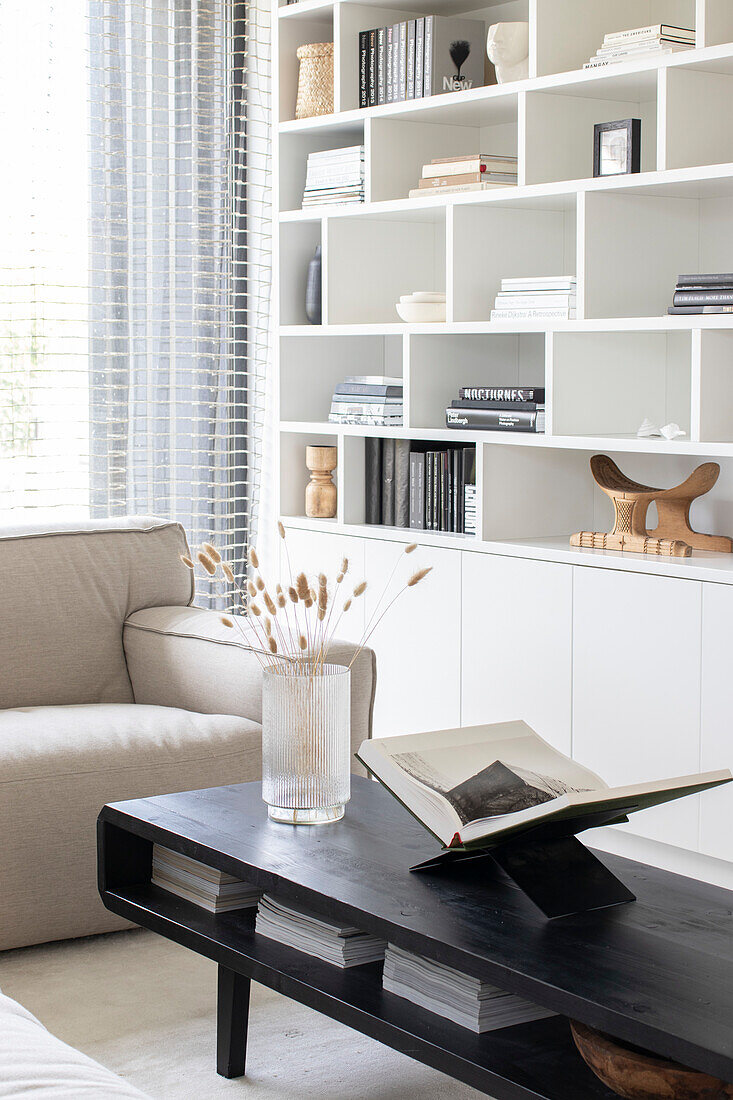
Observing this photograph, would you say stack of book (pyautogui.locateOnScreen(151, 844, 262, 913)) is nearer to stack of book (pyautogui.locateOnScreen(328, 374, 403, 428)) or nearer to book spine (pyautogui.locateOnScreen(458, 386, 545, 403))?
book spine (pyautogui.locateOnScreen(458, 386, 545, 403))

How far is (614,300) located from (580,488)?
0.58 metres

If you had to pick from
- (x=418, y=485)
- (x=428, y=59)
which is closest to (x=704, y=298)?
(x=418, y=485)

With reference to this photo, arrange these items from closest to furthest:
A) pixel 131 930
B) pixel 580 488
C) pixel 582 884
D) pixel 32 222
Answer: pixel 582 884, pixel 131 930, pixel 580 488, pixel 32 222

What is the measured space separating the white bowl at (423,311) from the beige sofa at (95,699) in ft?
2.81

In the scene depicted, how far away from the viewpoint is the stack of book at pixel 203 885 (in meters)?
1.99

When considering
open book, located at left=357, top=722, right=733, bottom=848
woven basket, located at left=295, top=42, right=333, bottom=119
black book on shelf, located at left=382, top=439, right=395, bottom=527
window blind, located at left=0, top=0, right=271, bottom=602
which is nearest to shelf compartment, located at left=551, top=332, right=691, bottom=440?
black book on shelf, located at left=382, top=439, right=395, bottom=527

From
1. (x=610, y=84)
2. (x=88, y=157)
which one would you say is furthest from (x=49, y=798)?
(x=88, y=157)

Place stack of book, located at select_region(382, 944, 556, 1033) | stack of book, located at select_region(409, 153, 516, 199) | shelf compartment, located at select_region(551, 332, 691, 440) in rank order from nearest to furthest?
stack of book, located at select_region(382, 944, 556, 1033) → shelf compartment, located at select_region(551, 332, 691, 440) → stack of book, located at select_region(409, 153, 516, 199)

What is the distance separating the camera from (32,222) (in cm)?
396

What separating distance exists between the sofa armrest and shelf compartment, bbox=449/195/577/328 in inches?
41.6

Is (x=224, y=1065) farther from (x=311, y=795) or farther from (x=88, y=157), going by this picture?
(x=88, y=157)

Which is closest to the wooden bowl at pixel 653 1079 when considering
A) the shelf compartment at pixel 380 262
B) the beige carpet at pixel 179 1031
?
the beige carpet at pixel 179 1031

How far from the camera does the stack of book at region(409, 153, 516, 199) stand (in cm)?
341

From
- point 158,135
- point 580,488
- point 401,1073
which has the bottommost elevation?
point 401,1073
